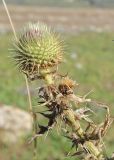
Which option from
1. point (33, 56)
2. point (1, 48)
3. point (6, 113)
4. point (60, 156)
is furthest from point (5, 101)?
point (33, 56)

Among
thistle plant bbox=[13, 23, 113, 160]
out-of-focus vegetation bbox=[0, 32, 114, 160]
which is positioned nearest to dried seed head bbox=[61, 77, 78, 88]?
thistle plant bbox=[13, 23, 113, 160]

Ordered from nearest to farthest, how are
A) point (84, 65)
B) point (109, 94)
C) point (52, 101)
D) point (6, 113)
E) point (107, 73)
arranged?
point (52, 101), point (6, 113), point (109, 94), point (107, 73), point (84, 65)

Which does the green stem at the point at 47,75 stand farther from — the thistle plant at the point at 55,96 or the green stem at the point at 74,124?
the green stem at the point at 74,124

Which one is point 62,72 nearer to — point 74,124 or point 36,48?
point 36,48

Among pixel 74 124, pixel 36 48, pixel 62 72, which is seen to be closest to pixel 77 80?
pixel 62 72

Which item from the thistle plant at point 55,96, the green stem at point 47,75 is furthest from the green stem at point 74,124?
the green stem at point 47,75

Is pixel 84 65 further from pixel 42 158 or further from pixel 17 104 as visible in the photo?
pixel 42 158

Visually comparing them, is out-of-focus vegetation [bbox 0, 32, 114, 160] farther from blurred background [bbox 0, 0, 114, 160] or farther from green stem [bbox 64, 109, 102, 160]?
green stem [bbox 64, 109, 102, 160]
